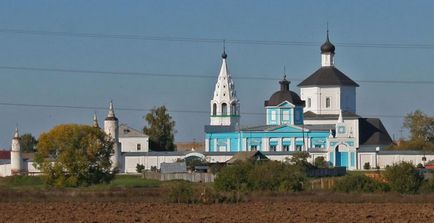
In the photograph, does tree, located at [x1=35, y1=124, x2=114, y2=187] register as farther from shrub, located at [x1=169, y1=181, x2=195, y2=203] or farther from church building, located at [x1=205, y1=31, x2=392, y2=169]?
church building, located at [x1=205, y1=31, x2=392, y2=169]

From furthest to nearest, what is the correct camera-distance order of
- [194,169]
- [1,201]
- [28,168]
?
[28,168], [194,169], [1,201]

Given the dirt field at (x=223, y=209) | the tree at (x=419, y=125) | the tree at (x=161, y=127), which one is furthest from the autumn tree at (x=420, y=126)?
the dirt field at (x=223, y=209)

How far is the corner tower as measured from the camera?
109 metres

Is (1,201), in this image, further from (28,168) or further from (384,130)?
(384,130)

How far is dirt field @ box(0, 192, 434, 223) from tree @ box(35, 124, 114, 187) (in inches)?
692

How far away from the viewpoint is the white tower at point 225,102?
111188 mm

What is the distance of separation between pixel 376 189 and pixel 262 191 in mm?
5018

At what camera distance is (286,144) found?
104 metres

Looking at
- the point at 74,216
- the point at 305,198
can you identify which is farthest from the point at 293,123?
the point at 74,216

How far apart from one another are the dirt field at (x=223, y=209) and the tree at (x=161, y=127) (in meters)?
62.2

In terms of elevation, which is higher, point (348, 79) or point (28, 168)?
point (348, 79)

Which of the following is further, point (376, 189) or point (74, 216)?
point (376, 189)

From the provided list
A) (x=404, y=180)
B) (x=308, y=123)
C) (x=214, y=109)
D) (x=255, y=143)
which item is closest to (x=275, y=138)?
(x=255, y=143)

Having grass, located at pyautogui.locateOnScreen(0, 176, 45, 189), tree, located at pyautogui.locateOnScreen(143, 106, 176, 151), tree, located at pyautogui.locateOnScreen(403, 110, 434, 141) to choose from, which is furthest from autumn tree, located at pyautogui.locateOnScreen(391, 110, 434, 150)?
grass, located at pyautogui.locateOnScreen(0, 176, 45, 189)
